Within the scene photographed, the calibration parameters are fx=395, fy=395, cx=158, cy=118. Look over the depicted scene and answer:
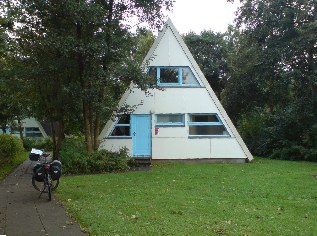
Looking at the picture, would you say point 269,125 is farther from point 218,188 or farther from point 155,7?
point 218,188

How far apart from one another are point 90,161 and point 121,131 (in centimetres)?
412

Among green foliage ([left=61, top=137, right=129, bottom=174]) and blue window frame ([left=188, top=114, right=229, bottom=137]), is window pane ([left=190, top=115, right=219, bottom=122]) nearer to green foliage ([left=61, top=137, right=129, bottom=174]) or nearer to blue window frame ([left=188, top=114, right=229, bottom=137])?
blue window frame ([left=188, top=114, right=229, bottom=137])

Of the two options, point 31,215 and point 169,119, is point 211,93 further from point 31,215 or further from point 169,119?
point 31,215

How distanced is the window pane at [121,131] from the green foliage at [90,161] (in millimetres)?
2552

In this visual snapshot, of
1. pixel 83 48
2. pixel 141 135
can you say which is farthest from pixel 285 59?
pixel 83 48

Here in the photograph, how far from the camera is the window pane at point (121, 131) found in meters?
20.9

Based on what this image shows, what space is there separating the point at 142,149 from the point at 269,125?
32.7ft

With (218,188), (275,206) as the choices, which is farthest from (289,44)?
(275,206)

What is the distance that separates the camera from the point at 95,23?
16609 millimetres

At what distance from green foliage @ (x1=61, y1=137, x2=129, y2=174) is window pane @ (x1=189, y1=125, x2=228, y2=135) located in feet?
14.7

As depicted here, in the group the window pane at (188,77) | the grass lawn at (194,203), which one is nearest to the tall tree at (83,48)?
the window pane at (188,77)

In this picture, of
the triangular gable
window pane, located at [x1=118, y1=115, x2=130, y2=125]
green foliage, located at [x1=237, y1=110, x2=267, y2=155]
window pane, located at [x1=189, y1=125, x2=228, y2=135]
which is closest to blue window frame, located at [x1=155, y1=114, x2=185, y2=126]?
window pane, located at [x1=189, y1=125, x2=228, y2=135]

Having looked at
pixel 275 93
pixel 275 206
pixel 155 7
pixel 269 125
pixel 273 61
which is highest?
pixel 155 7

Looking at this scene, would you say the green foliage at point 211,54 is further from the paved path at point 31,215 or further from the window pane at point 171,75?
the paved path at point 31,215
